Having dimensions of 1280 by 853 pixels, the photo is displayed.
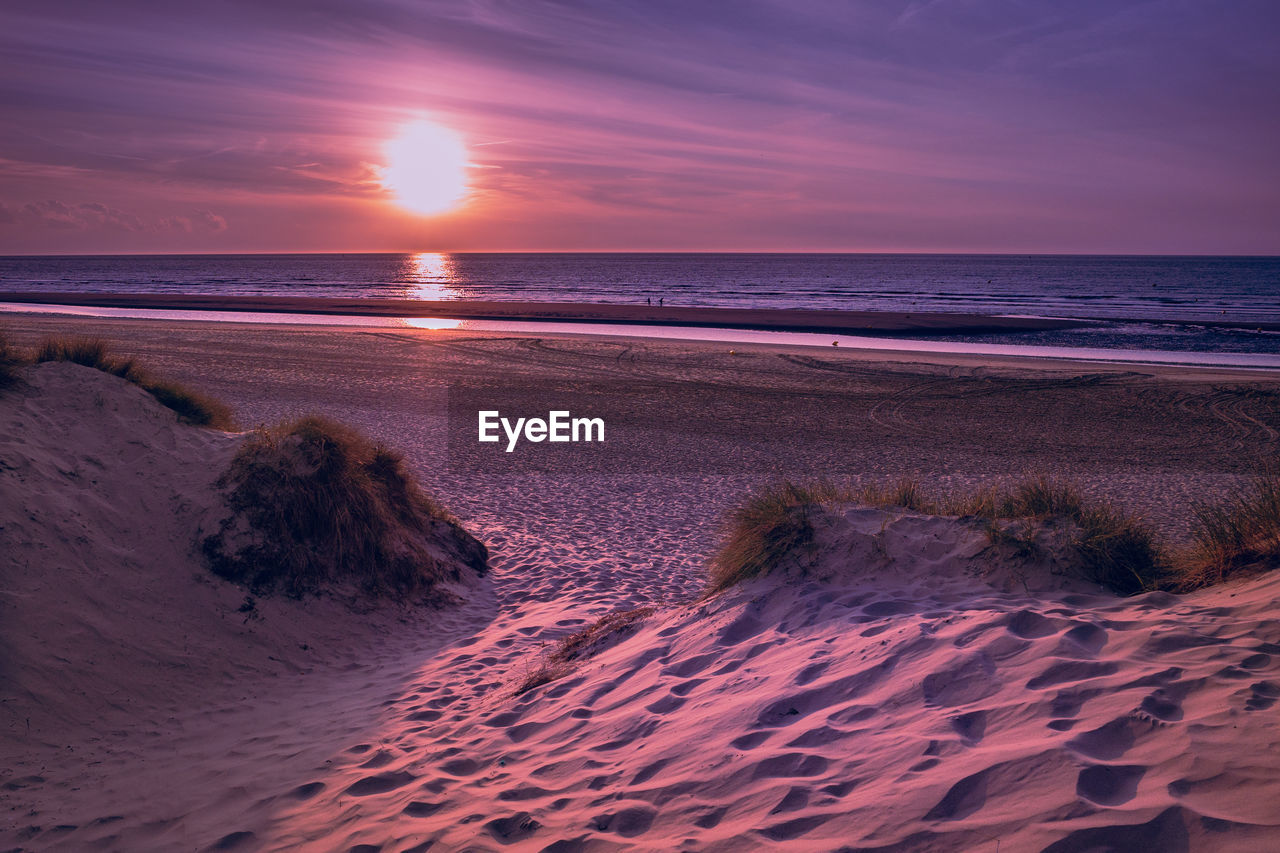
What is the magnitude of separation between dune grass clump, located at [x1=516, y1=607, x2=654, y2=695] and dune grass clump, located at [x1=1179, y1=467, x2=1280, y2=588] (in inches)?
144

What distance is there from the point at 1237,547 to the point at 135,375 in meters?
9.58

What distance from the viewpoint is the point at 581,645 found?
18.5 feet

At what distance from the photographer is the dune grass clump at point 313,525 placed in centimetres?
635

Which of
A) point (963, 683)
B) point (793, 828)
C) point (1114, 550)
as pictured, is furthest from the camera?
point (1114, 550)

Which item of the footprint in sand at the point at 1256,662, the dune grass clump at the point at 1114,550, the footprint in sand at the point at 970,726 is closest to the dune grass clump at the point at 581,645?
the footprint in sand at the point at 970,726

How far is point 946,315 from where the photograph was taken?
140 feet

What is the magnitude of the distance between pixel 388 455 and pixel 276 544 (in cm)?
151

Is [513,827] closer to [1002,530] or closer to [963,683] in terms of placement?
[963,683]

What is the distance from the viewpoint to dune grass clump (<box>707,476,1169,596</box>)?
16.1 ft

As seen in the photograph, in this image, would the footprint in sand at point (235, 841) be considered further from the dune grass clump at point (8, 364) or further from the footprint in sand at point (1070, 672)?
A: the dune grass clump at point (8, 364)

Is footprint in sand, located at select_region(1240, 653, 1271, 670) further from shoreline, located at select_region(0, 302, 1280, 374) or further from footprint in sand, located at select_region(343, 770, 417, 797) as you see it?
shoreline, located at select_region(0, 302, 1280, 374)

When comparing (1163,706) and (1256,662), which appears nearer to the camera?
(1163,706)

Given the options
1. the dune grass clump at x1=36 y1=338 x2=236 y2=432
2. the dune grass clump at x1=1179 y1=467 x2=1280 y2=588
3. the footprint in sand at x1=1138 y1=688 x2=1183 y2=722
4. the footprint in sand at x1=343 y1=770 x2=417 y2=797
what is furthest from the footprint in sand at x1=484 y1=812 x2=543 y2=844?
the dune grass clump at x1=36 y1=338 x2=236 y2=432

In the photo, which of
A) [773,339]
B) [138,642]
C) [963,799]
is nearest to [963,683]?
[963,799]
